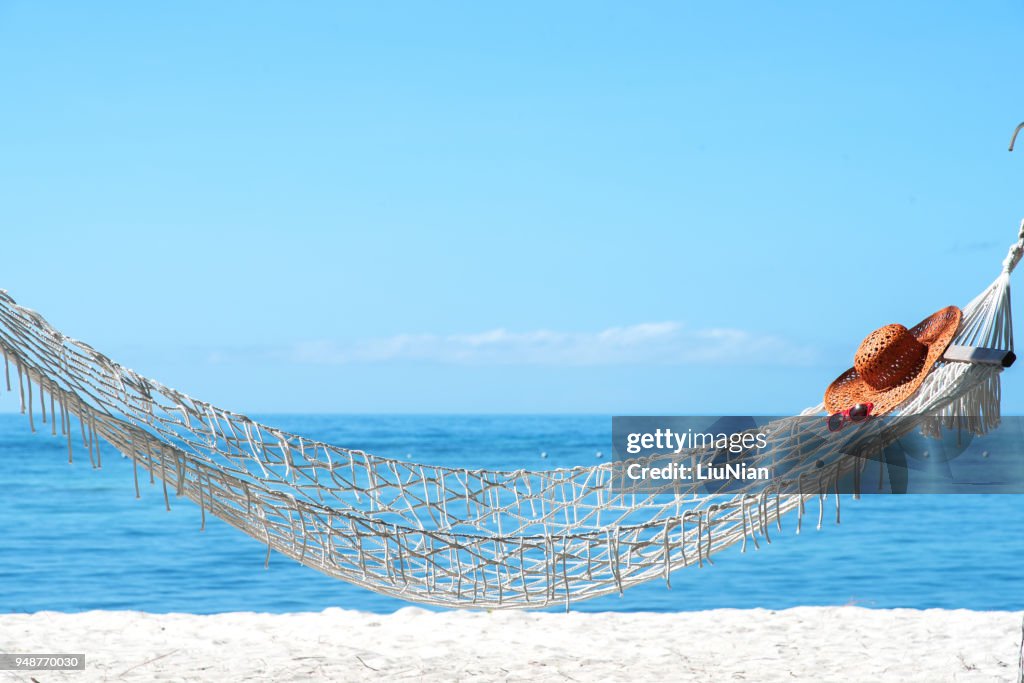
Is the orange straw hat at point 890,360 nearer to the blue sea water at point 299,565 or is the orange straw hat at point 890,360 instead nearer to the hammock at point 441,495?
the hammock at point 441,495

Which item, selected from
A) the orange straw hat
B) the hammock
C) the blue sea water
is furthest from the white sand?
the blue sea water

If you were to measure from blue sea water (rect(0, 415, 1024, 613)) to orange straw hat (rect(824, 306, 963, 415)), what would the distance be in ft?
13.3

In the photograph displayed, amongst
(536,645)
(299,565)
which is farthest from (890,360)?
(299,565)

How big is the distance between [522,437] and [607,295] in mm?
2794

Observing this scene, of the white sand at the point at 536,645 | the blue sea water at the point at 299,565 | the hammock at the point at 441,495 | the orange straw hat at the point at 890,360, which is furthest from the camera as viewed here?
the blue sea water at the point at 299,565

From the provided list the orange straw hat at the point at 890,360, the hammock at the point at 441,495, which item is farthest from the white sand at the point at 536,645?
the orange straw hat at the point at 890,360

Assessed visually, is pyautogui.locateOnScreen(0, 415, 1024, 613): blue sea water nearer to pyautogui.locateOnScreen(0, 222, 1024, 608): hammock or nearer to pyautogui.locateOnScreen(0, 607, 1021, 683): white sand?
pyautogui.locateOnScreen(0, 607, 1021, 683): white sand

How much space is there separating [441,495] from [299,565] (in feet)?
19.4

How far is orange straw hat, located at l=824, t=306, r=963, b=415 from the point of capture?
2.34 m

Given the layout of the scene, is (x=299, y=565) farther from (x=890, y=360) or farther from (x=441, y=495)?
(x=890, y=360)

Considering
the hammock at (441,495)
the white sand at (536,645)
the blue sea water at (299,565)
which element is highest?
the hammock at (441,495)

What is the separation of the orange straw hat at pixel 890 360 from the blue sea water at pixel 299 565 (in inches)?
159

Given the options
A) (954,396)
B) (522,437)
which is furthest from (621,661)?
(522,437)

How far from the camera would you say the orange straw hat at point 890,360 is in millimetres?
2336
